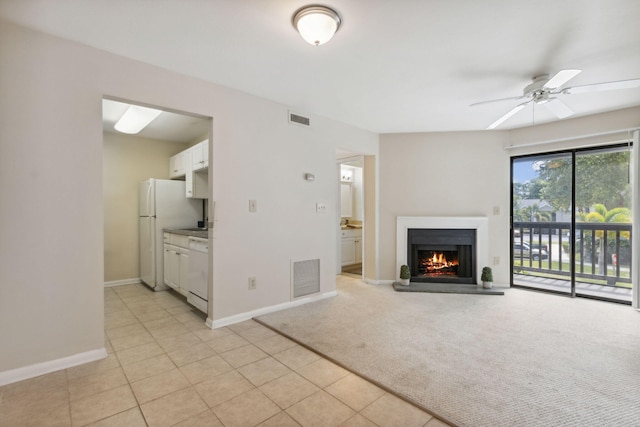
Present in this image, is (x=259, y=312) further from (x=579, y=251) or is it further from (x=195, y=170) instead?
(x=579, y=251)

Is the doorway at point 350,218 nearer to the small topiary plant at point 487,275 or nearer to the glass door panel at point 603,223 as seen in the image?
the small topiary plant at point 487,275

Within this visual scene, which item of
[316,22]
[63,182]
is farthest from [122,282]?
[316,22]

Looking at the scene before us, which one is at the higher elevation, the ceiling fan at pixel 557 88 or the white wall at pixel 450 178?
the ceiling fan at pixel 557 88

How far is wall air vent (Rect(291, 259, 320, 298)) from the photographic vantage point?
140 inches

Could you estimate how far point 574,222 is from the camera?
4.02 meters

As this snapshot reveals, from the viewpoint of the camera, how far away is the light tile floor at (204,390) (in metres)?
1.60

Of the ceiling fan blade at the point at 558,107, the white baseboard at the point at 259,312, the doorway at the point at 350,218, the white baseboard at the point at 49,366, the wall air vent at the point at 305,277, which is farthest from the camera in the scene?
the doorway at the point at 350,218

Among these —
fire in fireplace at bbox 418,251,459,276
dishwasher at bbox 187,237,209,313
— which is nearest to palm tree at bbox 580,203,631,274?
fire in fireplace at bbox 418,251,459,276

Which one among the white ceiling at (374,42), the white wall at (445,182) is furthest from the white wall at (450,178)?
the white ceiling at (374,42)

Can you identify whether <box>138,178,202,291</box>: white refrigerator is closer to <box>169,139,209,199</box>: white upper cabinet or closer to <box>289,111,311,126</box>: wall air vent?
<box>169,139,209,199</box>: white upper cabinet

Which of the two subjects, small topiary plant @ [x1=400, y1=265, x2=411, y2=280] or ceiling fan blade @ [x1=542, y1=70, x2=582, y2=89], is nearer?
ceiling fan blade @ [x1=542, y1=70, x2=582, y2=89]

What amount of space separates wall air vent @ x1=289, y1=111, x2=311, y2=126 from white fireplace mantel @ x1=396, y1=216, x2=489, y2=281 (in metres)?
2.12

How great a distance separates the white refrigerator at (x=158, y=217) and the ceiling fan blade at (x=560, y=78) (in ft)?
15.0

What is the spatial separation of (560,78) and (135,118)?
14.3 feet
